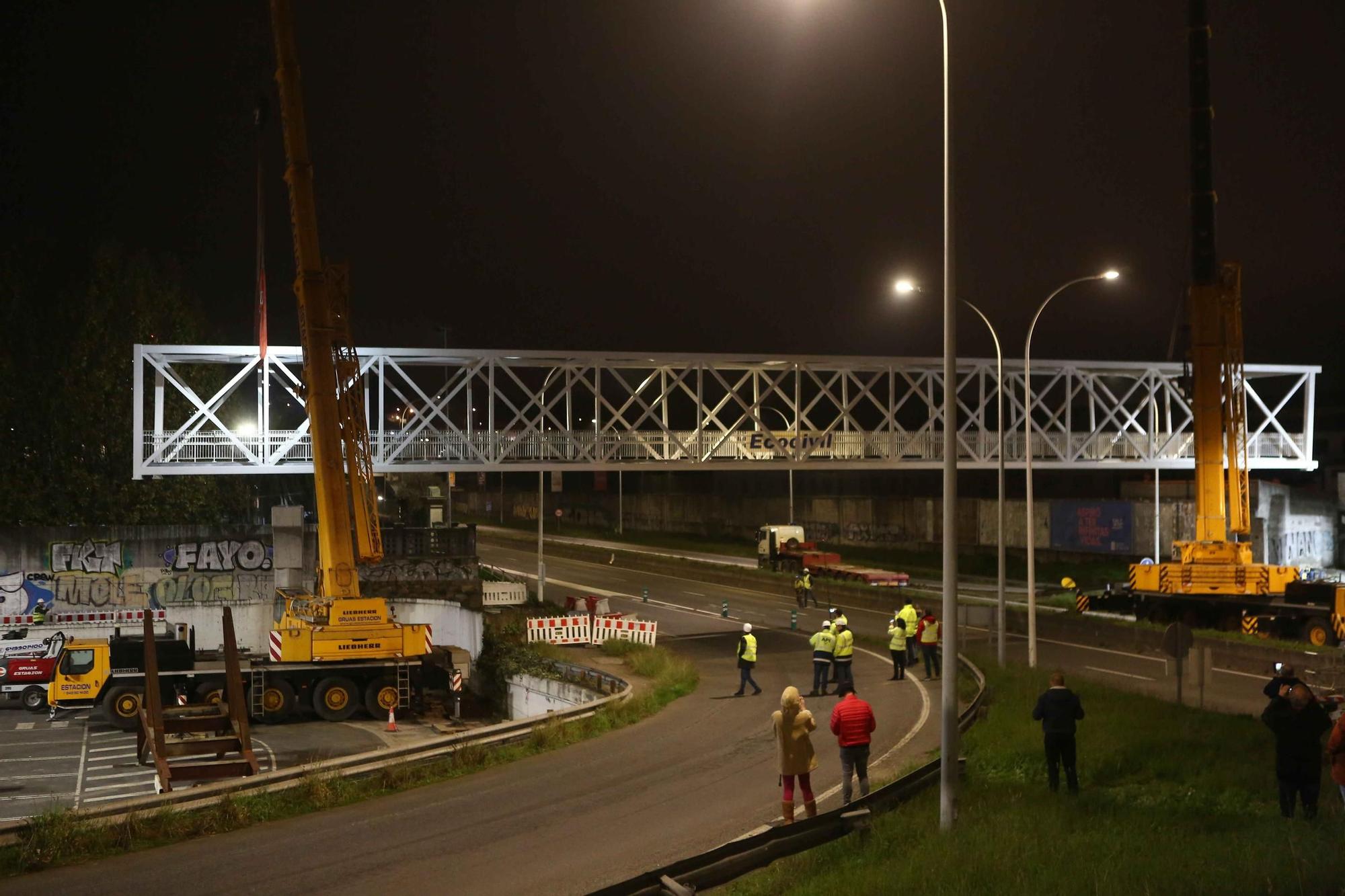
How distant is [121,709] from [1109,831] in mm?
23383

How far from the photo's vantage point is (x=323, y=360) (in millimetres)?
26859

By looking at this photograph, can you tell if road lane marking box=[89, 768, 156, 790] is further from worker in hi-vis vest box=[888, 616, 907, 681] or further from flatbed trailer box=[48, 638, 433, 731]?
worker in hi-vis vest box=[888, 616, 907, 681]

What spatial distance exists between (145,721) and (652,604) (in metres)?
29.2

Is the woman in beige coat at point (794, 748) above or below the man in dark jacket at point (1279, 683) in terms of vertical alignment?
below

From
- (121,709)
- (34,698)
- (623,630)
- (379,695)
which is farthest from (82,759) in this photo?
(623,630)

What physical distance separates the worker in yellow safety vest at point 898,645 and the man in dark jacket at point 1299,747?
41.3 ft

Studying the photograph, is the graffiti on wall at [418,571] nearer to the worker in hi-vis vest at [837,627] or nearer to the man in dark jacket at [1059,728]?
the worker in hi-vis vest at [837,627]

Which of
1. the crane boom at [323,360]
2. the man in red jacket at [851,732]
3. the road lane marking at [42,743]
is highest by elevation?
the crane boom at [323,360]

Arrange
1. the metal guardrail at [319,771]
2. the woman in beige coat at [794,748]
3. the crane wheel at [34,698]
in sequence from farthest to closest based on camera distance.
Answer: the crane wheel at [34,698]
the metal guardrail at [319,771]
the woman in beige coat at [794,748]

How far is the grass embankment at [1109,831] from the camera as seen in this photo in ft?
29.9

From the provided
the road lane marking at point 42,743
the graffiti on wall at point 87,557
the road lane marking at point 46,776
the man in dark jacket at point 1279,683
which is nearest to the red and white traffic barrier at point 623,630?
the road lane marking at point 42,743

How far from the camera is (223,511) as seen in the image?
153 feet

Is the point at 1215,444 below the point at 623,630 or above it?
above

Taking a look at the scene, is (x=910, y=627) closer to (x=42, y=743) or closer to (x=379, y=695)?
(x=379, y=695)
